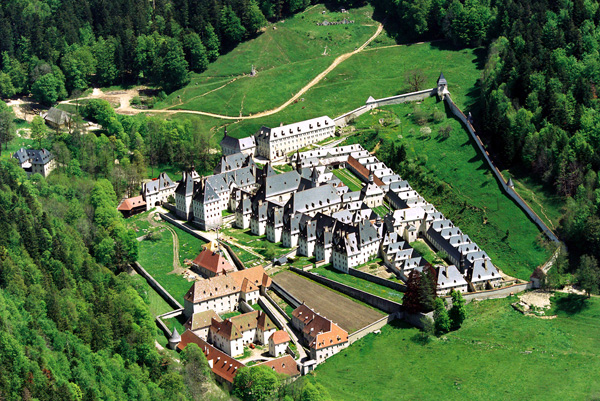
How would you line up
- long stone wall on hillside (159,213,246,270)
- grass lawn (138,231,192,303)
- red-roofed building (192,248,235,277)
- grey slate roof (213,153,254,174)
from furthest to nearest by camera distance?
grey slate roof (213,153,254,174) < long stone wall on hillside (159,213,246,270) < red-roofed building (192,248,235,277) < grass lawn (138,231,192,303)

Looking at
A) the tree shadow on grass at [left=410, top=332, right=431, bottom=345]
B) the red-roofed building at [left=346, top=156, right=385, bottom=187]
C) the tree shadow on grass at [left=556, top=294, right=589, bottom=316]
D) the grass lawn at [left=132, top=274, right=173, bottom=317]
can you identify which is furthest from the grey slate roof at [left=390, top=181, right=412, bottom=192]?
the grass lawn at [left=132, top=274, right=173, bottom=317]

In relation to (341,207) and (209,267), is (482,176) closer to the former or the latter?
(341,207)

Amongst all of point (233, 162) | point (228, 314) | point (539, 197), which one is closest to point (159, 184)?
point (233, 162)

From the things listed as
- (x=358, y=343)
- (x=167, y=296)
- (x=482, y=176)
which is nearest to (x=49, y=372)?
(x=167, y=296)

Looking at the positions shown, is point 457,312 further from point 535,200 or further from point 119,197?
point 119,197

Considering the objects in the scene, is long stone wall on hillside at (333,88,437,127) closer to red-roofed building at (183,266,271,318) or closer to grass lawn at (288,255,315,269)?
grass lawn at (288,255,315,269)

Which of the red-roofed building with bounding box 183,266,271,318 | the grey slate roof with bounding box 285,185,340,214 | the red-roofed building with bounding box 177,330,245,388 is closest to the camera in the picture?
the red-roofed building with bounding box 177,330,245,388
